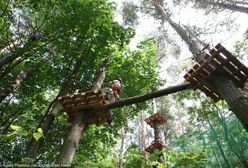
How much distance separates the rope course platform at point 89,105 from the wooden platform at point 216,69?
218cm

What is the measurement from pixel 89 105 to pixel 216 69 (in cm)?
315

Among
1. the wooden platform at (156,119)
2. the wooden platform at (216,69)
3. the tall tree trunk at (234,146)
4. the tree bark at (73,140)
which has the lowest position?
the tree bark at (73,140)

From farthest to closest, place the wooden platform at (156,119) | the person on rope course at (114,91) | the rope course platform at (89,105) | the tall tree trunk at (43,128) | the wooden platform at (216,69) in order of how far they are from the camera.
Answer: the wooden platform at (156,119)
the person on rope course at (114,91)
the rope course platform at (89,105)
the wooden platform at (216,69)
the tall tree trunk at (43,128)

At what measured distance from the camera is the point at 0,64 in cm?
546

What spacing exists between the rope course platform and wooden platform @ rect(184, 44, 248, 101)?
2181 mm

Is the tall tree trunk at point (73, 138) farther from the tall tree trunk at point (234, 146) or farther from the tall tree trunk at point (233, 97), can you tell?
the tall tree trunk at point (234, 146)

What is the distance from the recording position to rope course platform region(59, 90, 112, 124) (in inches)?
254

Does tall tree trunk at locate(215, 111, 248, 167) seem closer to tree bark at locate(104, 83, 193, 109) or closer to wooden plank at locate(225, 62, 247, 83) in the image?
wooden plank at locate(225, 62, 247, 83)

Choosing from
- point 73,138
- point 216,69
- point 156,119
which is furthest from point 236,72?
point 156,119

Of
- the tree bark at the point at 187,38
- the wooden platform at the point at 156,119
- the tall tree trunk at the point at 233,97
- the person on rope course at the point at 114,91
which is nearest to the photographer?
the tall tree trunk at the point at 233,97

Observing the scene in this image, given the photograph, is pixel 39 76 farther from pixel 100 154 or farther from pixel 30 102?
pixel 100 154

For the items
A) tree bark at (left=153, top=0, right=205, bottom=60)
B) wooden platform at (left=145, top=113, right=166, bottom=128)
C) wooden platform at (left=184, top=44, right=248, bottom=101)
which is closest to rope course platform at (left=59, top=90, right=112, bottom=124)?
wooden platform at (left=184, top=44, right=248, bottom=101)

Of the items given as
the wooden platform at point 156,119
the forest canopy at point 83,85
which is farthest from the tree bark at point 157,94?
the wooden platform at point 156,119

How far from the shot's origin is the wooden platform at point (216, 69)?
5.99 metres
